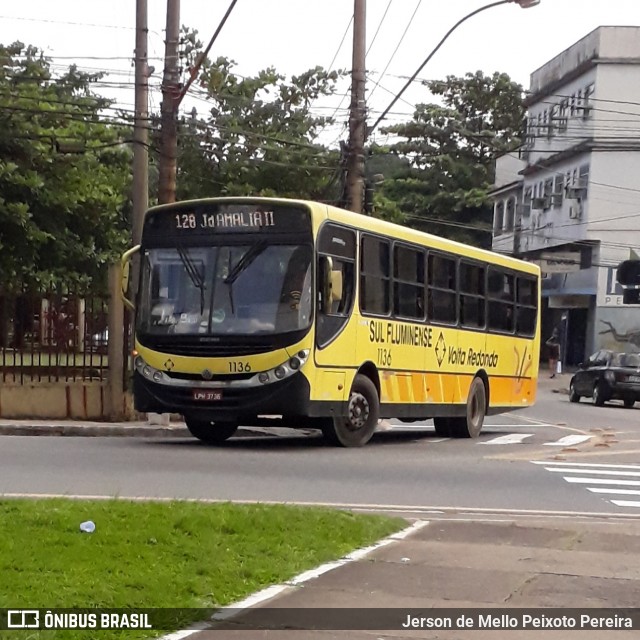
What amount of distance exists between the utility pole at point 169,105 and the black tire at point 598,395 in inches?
752

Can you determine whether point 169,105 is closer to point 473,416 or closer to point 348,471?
point 473,416

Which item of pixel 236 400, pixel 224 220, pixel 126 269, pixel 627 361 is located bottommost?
pixel 236 400

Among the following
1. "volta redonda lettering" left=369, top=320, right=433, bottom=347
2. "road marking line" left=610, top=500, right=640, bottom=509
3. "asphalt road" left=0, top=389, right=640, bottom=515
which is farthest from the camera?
"volta redonda lettering" left=369, top=320, right=433, bottom=347

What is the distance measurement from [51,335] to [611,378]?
19788 mm

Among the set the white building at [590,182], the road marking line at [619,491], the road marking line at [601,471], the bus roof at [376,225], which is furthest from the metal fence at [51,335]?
the white building at [590,182]

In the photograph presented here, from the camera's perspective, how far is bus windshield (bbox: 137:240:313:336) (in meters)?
16.8

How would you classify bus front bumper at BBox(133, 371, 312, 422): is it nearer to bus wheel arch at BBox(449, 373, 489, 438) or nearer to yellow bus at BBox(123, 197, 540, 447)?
yellow bus at BBox(123, 197, 540, 447)

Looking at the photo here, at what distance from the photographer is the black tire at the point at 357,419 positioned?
18.0m

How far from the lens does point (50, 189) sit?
1236 inches

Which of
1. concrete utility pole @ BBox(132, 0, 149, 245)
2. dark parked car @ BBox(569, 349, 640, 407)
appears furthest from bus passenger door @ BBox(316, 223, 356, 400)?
dark parked car @ BBox(569, 349, 640, 407)

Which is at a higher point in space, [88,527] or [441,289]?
[441,289]

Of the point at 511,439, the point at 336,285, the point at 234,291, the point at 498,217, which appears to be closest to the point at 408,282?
the point at 336,285

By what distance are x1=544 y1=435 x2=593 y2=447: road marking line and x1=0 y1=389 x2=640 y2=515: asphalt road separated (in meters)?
0.08

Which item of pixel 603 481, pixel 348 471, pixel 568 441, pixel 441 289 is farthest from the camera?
pixel 568 441
